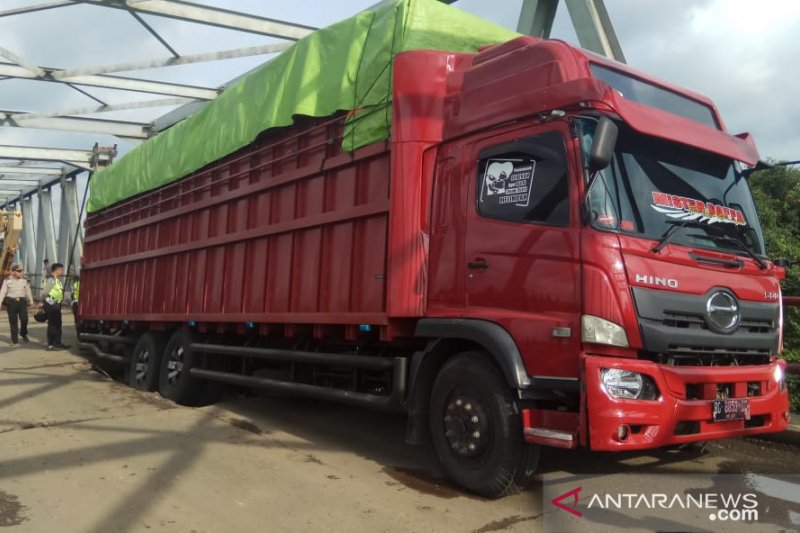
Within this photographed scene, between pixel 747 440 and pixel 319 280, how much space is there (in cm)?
391

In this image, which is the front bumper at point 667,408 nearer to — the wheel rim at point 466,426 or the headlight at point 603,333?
the headlight at point 603,333

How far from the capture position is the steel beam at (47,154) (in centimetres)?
2197

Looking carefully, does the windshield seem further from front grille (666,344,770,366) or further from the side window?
front grille (666,344,770,366)

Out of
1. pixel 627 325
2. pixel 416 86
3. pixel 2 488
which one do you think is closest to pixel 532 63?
pixel 416 86

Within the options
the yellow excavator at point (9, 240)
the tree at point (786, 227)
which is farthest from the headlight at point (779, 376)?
the yellow excavator at point (9, 240)

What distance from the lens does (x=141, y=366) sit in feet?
29.5

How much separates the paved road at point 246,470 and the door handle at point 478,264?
150 cm

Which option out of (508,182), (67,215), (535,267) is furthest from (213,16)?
(67,215)

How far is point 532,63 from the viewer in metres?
4.23

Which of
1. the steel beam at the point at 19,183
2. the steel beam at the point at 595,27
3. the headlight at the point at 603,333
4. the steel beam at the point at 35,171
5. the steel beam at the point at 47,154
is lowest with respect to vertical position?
the headlight at the point at 603,333

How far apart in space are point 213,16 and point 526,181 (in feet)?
33.8

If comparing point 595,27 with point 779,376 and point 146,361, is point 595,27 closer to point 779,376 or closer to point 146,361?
point 779,376

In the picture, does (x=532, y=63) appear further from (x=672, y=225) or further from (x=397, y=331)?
(x=397, y=331)

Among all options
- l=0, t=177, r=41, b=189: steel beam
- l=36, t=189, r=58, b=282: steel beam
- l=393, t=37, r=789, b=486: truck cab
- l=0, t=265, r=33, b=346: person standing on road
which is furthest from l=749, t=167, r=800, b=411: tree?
l=0, t=177, r=41, b=189: steel beam
